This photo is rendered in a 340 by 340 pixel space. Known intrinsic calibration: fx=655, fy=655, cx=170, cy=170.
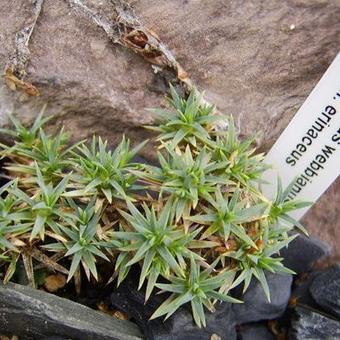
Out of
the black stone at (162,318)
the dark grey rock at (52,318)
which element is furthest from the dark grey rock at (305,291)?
the dark grey rock at (52,318)

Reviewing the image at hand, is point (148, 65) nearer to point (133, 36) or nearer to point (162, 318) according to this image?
point (133, 36)

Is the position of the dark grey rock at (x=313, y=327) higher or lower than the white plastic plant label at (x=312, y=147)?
lower

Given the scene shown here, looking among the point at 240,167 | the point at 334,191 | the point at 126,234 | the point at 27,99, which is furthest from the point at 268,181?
the point at 27,99

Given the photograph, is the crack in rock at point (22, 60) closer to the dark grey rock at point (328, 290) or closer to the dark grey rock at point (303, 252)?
the dark grey rock at point (303, 252)

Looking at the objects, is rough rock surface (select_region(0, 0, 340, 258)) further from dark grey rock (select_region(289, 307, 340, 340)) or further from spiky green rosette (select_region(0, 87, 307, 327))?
dark grey rock (select_region(289, 307, 340, 340))

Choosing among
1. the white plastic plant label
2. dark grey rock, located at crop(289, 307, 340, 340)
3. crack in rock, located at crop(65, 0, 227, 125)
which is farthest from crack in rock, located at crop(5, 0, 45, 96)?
dark grey rock, located at crop(289, 307, 340, 340)

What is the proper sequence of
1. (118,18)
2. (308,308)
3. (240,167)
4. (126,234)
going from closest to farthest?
(126,234) < (240,167) < (118,18) < (308,308)

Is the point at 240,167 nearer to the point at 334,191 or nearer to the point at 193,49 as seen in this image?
the point at 193,49
